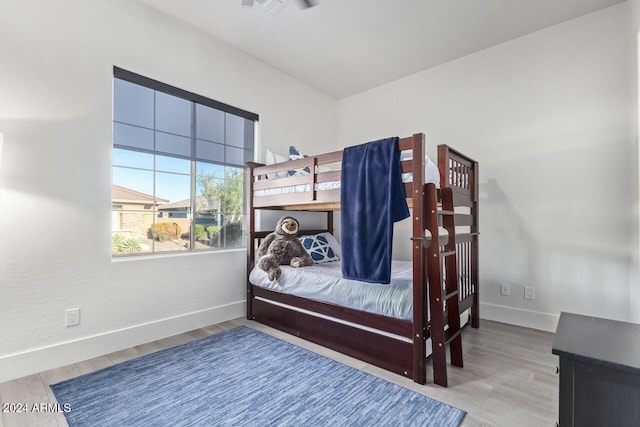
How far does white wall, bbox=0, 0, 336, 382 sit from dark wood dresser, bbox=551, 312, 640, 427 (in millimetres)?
2667

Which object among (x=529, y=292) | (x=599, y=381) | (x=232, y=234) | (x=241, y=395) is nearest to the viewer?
(x=599, y=381)

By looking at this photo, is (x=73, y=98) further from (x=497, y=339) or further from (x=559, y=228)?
(x=559, y=228)

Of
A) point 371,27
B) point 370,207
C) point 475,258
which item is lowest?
point 475,258

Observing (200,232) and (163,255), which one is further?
(200,232)

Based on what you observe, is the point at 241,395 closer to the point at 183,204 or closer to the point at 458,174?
the point at 183,204

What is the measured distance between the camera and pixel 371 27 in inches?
110

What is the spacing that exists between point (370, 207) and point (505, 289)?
188 cm

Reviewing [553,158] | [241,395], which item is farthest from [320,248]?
[553,158]

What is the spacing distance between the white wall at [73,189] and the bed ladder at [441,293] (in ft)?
6.69

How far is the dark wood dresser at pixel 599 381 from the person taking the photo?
31.0 inches

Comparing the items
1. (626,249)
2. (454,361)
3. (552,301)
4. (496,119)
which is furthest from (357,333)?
(496,119)

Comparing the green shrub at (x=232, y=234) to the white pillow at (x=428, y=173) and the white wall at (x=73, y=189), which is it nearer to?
the white wall at (x=73, y=189)

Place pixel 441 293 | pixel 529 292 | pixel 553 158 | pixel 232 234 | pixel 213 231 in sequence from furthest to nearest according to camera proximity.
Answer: pixel 232 234
pixel 213 231
pixel 529 292
pixel 553 158
pixel 441 293

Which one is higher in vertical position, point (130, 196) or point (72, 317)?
point (130, 196)
